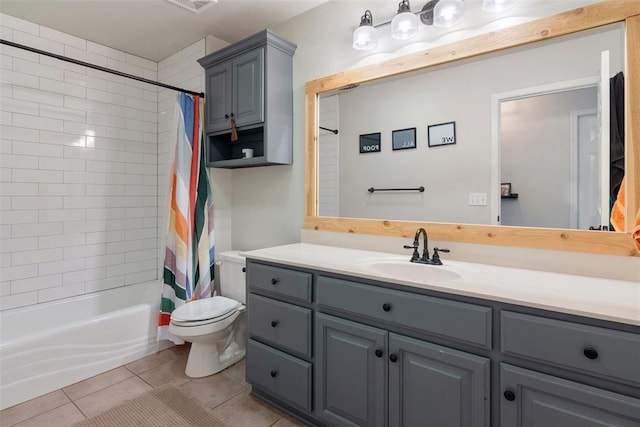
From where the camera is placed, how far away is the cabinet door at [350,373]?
1363 mm

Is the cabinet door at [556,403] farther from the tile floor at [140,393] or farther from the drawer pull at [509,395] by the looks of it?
the tile floor at [140,393]

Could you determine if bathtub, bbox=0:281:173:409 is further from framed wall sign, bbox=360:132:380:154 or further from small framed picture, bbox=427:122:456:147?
small framed picture, bbox=427:122:456:147

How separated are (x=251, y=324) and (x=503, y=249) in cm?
140

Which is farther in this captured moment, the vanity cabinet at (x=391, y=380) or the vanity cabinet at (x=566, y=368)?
the vanity cabinet at (x=391, y=380)

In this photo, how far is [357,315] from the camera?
143 cm

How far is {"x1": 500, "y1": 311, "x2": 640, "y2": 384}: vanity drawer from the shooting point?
892 millimetres

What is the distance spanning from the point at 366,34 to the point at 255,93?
2.67 feet

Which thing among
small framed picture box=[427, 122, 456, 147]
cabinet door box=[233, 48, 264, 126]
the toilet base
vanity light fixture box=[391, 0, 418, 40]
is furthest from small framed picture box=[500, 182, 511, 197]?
the toilet base

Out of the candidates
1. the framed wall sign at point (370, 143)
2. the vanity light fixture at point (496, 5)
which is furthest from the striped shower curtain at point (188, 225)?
the vanity light fixture at point (496, 5)

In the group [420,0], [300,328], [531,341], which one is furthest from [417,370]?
[420,0]

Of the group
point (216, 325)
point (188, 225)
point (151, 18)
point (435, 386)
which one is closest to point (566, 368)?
point (435, 386)

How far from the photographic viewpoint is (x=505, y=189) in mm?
1584

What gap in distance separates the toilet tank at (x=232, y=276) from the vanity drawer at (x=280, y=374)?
2.07 ft

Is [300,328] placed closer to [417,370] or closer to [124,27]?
[417,370]
